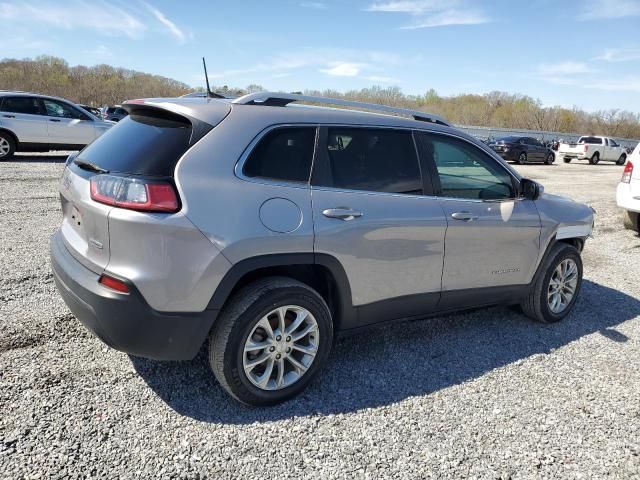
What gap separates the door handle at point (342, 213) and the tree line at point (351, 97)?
7308 centimetres

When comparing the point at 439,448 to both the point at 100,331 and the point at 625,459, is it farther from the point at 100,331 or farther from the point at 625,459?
the point at 100,331

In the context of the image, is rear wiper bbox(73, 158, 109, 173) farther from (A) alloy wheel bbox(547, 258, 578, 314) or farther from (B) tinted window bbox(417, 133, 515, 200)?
(A) alloy wheel bbox(547, 258, 578, 314)

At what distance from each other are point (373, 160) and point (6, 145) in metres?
12.5

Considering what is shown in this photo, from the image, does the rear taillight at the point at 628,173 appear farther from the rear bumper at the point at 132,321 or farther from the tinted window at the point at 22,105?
the tinted window at the point at 22,105

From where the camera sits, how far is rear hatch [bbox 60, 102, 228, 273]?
249 centimetres

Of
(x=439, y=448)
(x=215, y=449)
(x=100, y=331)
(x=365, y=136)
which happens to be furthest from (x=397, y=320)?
(x=100, y=331)

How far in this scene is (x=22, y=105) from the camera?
12.2 m

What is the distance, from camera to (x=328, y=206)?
2.83 meters

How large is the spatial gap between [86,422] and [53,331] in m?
Result: 1.19

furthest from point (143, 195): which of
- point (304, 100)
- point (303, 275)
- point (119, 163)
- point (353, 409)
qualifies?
point (353, 409)

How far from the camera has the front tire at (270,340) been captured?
2635 mm

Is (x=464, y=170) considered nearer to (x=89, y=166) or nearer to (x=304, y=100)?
(x=304, y=100)

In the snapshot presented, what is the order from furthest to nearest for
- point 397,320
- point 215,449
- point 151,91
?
point 151,91, point 397,320, point 215,449

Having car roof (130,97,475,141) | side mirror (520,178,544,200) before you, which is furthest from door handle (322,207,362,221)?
side mirror (520,178,544,200)
